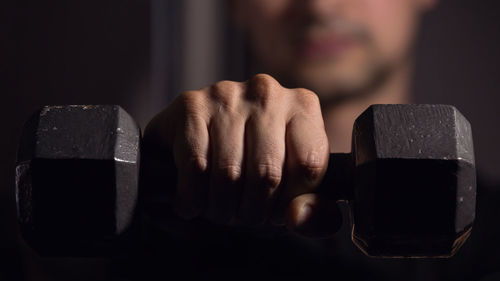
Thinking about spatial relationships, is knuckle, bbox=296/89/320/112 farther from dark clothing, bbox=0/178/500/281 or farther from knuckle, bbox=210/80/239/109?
dark clothing, bbox=0/178/500/281

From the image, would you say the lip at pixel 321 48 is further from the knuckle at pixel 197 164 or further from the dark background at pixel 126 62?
the knuckle at pixel 197 164

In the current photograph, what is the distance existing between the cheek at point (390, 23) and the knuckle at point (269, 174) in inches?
35.9

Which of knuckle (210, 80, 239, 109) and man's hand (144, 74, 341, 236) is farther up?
knuckle (210, 80, 239, 109)

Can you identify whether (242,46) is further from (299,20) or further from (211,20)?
(299,20)

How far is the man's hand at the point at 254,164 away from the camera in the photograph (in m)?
0.35

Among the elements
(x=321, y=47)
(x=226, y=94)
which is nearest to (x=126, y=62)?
(x=321, y=47)

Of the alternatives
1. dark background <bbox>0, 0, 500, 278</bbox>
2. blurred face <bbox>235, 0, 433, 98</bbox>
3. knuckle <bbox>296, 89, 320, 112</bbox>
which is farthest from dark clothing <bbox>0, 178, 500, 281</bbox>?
knuckle <bbox>296, 89, 320, 112</bbox>

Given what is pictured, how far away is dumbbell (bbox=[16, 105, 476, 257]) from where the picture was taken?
1.08ft

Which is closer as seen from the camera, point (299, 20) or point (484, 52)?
point (299, 20)

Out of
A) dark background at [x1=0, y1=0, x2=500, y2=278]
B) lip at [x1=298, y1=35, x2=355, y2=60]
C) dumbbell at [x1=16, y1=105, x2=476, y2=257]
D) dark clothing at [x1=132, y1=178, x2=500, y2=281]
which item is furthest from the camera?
dark background at [x1=0, y1=0, x2=500, y2=278]

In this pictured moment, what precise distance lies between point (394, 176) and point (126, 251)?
210 millimetres

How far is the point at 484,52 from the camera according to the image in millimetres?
1643

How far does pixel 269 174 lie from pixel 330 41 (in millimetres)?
854

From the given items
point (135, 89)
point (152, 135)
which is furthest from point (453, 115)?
point (135, 89)
